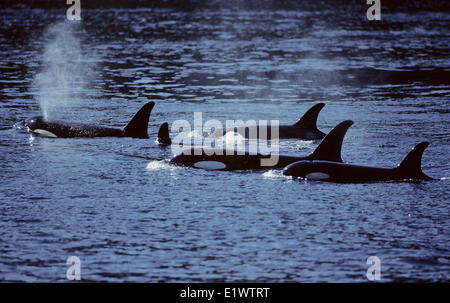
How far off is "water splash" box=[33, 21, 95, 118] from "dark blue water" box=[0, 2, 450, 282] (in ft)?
0.25

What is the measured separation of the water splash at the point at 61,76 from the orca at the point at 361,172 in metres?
7.86

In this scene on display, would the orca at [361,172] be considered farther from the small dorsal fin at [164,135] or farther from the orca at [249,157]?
the small dorsal fin at [164,135]

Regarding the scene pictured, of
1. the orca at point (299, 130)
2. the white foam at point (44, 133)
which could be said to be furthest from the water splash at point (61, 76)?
the orca at point (299, 130)

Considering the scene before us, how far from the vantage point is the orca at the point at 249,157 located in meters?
14.4

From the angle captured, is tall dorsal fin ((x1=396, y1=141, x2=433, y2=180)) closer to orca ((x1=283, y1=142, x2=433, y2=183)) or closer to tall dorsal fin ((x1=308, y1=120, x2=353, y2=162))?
orca ((x1=283, y1=142, x2=433, y2=183))

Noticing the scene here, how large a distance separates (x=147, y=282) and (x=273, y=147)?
26.2 feet

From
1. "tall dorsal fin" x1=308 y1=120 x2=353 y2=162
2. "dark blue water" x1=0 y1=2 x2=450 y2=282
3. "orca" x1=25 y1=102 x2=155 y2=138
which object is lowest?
"dark blue water" x1=0 y1=2 x2=450 y2=282

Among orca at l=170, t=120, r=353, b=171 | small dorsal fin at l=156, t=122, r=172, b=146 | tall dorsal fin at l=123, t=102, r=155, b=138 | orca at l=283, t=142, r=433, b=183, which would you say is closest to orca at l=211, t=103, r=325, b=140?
small dorsal fin at l=156, t=122, r=172, b=146

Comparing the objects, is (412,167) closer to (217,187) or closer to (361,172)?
(361,172)

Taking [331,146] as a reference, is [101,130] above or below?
below

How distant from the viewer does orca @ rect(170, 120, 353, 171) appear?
14.4 metres

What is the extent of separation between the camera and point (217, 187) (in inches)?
537

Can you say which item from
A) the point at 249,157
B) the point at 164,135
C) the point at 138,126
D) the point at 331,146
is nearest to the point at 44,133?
the point at 138,126

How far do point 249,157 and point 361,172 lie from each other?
1874 millimetres
